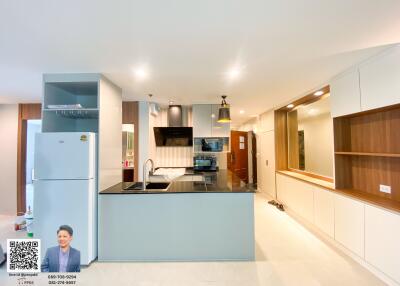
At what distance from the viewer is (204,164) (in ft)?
15.4

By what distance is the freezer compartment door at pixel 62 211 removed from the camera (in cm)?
237

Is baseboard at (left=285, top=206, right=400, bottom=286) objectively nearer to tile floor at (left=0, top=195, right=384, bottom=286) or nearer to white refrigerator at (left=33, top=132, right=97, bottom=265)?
tile floor at (left=0, top=195, right=384, bottom=286)

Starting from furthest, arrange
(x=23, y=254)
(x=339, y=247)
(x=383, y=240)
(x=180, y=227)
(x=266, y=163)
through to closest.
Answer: (x=266, y=163)
(x=339, y=247)
(x=180, y=227)
(x=383, y=240)
(x=23, y=254)

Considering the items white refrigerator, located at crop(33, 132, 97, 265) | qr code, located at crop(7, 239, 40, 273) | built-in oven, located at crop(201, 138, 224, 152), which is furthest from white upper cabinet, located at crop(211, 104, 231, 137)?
qr code, located at crop(7, 239, 40, 273)

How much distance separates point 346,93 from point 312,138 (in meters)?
1.45

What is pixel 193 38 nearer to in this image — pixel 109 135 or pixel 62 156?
pixel 109 135

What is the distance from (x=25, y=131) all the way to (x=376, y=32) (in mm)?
5879

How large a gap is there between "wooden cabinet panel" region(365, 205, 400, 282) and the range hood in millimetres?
3443

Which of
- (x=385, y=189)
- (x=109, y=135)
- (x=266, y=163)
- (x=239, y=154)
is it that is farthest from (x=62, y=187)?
(x=239, y=154)

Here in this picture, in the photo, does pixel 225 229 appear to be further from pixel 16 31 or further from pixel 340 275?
pixel 16 31

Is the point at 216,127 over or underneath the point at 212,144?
over

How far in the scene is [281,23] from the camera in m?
1.58

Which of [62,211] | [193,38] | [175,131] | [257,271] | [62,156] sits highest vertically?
[193,38]

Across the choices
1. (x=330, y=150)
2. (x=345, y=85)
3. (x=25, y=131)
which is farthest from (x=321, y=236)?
(x=25, y=131)
